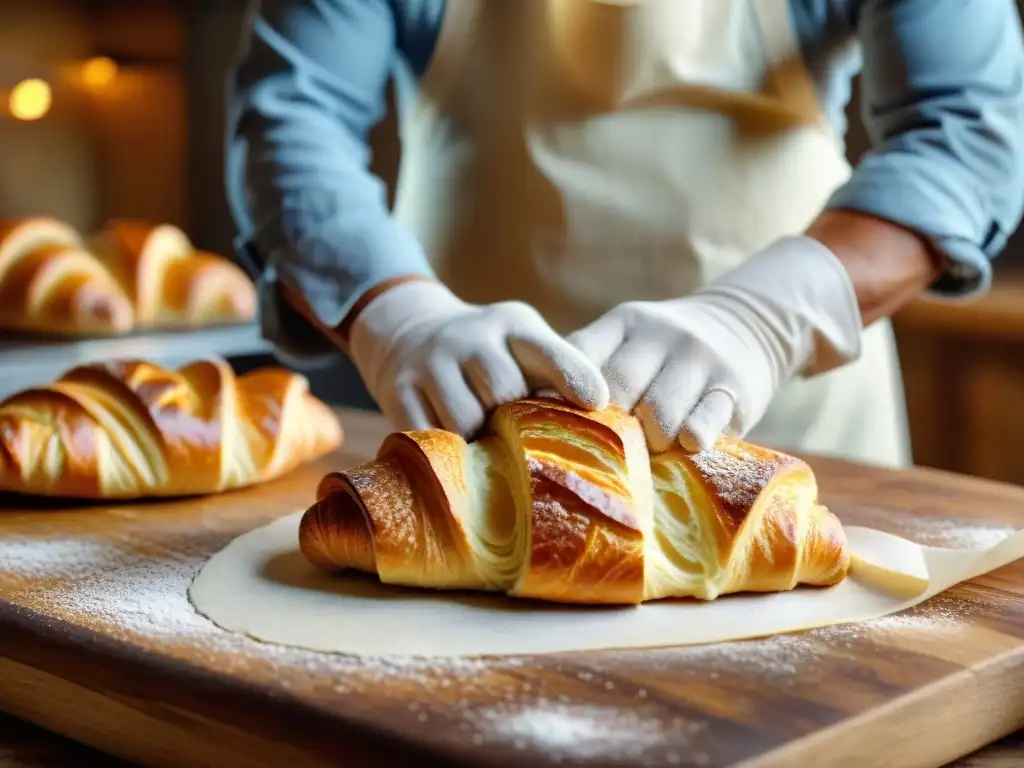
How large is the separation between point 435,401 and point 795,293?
18.0 inches

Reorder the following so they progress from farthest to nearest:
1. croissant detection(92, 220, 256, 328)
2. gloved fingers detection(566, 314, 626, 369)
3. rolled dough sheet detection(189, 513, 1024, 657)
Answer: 1. croissant detection(92, 220, 256, 328)
2. gloved fingers detection(566, 314, 626, 369)
3. rolled dough sheet detection(189, 513, 1024, 657)

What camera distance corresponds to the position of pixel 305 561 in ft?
4.24

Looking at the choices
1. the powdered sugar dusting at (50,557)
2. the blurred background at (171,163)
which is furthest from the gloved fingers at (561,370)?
the blurred background at (171,163)

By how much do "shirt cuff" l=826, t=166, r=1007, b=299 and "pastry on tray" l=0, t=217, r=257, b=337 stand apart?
1.82m

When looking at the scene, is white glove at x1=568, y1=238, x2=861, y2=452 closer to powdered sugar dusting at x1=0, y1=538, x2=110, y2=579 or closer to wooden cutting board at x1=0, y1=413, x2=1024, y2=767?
wooden cutting board at x1=0, y1=413, x2=1024, y2=767

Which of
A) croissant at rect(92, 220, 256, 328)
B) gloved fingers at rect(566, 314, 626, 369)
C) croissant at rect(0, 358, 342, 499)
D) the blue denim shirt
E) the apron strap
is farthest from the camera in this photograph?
croissant at rect(92, 220, 256, 328)

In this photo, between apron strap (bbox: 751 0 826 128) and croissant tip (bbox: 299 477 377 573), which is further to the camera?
apron strap (bbox: 751 0 826 128)

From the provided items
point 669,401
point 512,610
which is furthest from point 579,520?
point 669,401

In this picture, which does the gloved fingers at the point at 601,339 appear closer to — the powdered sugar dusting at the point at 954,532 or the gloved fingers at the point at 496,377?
the gloved fingers at the point at 496,377

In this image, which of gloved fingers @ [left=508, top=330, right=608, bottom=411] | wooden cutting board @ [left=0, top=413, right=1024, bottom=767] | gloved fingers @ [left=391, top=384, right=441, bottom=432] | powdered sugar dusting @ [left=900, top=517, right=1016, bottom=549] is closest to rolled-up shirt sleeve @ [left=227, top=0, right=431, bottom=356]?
gloved fingers @ [left=391, top=384, right=441, bottom=432]

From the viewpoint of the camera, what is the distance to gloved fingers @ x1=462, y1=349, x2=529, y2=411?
1356 mm

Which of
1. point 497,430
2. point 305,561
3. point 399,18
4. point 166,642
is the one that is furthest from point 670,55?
point 166,642

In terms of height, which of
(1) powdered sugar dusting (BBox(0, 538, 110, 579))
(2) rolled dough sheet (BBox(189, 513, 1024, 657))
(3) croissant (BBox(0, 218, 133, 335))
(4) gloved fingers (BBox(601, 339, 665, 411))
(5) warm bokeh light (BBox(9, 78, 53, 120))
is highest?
(5) warm bokeh light (BBox(9, 78, 53, 120))

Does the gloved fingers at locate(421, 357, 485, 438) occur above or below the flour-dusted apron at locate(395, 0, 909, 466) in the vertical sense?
below
